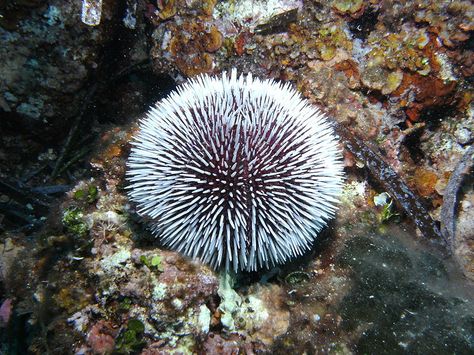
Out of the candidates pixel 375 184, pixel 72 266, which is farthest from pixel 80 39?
pixel 375 184

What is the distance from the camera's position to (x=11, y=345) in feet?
10.4

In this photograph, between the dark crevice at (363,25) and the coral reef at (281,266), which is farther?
the dark crevice at (363,25)

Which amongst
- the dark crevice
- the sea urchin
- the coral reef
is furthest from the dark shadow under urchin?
the dark crevice

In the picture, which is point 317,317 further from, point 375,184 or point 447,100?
point 447,100

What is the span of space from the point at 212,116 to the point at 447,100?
2.59 m

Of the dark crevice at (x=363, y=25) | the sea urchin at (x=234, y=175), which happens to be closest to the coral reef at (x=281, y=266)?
the dark crevice at (x=363, y=25)

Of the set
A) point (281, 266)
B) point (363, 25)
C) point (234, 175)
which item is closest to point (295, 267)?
point (281, 266)

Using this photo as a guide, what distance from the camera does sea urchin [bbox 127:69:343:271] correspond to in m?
2.65

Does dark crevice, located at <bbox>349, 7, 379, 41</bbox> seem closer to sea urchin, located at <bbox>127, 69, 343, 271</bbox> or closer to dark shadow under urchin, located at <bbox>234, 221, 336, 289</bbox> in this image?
sea urchin, located at <bbox>127, 69, 343, 271</bbox>

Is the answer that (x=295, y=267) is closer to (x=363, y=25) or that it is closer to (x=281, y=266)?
(x=281, y=266)

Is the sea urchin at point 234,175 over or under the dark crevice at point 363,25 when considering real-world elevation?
under

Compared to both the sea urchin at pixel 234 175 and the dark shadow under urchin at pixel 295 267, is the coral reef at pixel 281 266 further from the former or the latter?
the sea urchin at pixel 234 175

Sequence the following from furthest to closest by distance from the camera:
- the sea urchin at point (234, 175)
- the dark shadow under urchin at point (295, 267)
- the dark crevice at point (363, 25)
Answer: the dark crevice at point (363, 25) < the dark shadow under urchin at point (295, 267) < the sea urchin at point (234, 175)

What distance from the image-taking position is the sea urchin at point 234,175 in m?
2.65
